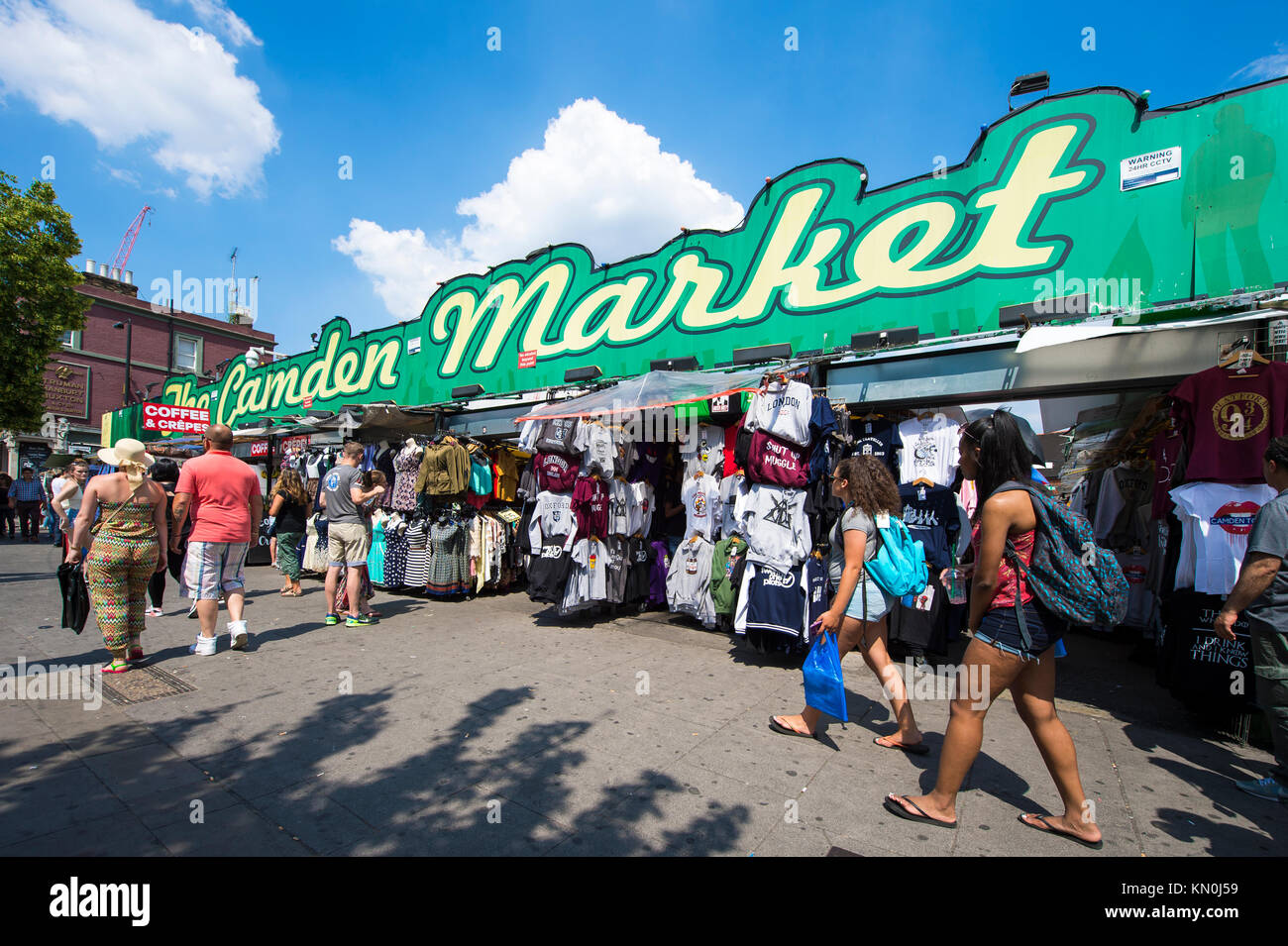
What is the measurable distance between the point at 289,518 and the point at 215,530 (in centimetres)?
380

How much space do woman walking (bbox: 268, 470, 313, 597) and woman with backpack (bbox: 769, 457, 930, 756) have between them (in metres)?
7.84

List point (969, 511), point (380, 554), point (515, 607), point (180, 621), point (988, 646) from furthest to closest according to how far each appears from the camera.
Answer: point (380, 554) < point (515, 607) < point (180, 621) < point (969, 511) < point (988, 646)

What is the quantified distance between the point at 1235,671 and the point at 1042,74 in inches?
228

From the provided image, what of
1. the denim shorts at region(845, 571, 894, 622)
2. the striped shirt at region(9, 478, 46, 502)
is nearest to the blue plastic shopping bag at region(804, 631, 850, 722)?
the denim shorts at region(845, 571, 894, 622)

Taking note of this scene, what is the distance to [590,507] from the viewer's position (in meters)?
6.41

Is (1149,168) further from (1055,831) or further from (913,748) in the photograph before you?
(1055,831)

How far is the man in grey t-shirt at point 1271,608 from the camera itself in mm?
3051

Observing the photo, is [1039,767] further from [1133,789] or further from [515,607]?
[515,607]

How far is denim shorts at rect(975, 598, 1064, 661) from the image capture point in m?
2.59

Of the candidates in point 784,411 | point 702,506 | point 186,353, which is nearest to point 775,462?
point 784,411

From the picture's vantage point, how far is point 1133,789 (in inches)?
128

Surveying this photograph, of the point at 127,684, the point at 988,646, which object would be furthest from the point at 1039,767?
the point at 127,684

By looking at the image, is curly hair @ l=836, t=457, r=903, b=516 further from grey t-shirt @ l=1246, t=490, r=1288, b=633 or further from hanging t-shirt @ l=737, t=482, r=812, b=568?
grey t-shirt @ l=1246, t=490, r=1288, b=633

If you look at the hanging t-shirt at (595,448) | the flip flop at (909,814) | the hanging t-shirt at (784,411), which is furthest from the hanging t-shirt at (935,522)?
the hanging t-shirt at (595,448)
